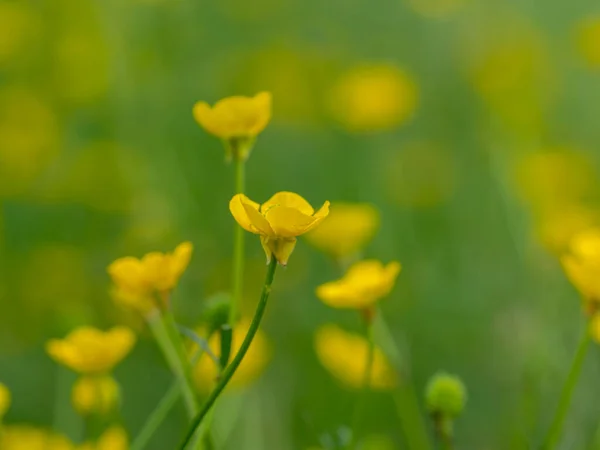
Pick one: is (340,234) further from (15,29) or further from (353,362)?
(15,29)

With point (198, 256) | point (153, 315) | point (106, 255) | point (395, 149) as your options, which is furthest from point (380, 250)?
point (153, 315)

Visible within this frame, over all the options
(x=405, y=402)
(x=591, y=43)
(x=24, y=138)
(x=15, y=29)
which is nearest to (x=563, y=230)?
(x=405, y=402)

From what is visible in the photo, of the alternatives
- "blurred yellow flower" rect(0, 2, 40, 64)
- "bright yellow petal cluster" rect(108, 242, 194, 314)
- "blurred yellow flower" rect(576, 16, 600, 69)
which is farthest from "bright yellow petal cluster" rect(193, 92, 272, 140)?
"blurred yellow flower" rect(0, 2, 40, 64)

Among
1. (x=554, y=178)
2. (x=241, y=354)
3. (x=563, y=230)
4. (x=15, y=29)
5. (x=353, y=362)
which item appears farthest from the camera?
(x=15, y=29)

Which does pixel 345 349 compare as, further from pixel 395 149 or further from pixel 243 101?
pixel 395 149

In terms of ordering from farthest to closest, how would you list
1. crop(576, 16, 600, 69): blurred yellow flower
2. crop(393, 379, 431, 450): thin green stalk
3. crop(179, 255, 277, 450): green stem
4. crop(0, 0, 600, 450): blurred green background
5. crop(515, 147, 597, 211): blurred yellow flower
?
crop(576, 16, 600, 69): blurred yellow flower < crop(515, 147, 597, 211): blurred yellow flower < crop(0, 0, 600, 450): blurred green background < crop(393, 379, 431, 450): thin green stalk < crop(179, 255, 277, 450): green stem

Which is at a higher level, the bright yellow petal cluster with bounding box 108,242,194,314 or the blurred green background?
the bright yellow petal cluster with bounding box 108,242,194,314

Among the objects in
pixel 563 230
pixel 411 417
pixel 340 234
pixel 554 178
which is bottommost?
pixel 554 178

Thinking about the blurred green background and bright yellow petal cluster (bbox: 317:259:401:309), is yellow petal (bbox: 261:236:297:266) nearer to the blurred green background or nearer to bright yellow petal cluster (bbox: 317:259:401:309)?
bright yellow petal cluster (bbox: 317:259:401:309)
